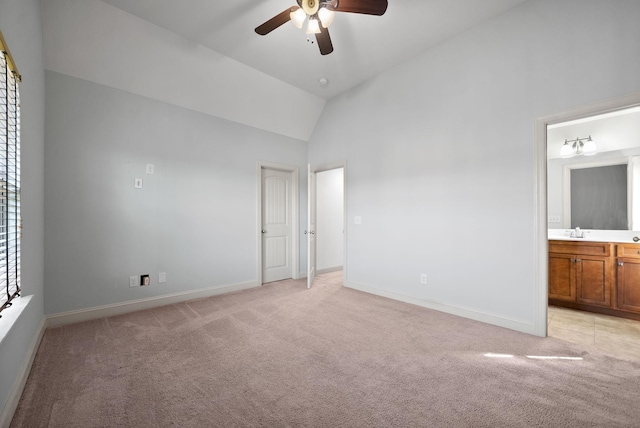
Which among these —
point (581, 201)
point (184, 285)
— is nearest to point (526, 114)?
point (581, 201)

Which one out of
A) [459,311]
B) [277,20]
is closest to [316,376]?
[459,311]

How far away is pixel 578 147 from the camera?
3611 mm

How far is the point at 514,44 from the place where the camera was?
2602mm

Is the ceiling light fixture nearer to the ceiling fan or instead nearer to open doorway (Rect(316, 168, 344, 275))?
the ceiling fan

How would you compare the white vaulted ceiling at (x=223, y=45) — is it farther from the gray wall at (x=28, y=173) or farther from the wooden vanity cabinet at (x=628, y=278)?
the wooden vanity cabinet at (x=628, y=278)

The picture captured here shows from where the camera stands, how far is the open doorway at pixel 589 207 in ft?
8.71

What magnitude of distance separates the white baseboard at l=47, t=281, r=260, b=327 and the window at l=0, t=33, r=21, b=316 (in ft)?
4.53

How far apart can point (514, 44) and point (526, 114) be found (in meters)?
0.72

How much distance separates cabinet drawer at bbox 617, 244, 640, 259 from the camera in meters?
2.85

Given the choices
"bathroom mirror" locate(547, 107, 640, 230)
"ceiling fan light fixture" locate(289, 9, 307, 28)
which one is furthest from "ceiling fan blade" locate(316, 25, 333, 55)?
"bathroom mirror" locate(547, 107, 640, 230)

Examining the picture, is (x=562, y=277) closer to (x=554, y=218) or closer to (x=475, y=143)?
(x=554, y=218)

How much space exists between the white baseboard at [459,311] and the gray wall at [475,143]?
0.10 feet

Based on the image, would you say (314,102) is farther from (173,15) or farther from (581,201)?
(581,201)

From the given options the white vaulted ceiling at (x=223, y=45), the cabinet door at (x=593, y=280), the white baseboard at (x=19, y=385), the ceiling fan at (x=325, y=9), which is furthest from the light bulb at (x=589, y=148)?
the white baseboard at (x=19, y=385)
